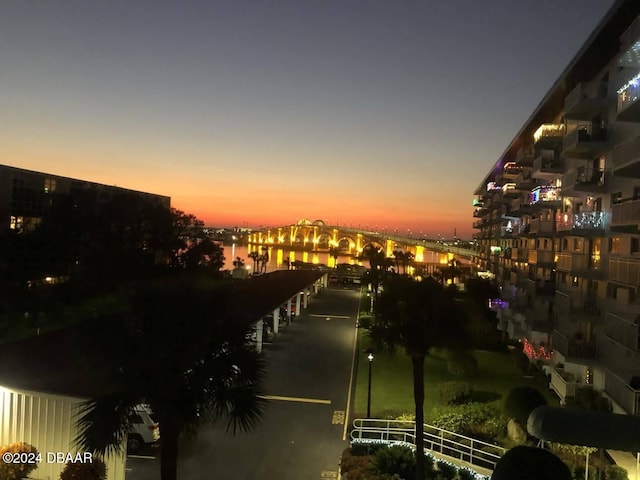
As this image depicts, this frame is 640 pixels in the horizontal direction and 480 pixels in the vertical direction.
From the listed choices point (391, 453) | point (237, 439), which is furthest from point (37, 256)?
point (391, 453)

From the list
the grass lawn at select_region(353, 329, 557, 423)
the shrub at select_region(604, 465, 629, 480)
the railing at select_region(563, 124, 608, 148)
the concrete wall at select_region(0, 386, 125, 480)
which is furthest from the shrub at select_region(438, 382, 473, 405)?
the concrete wall at select_region(0, 386, 125, 480)

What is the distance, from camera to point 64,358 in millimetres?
12172

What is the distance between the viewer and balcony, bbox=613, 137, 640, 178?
13.1 m

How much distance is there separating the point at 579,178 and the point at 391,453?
13.9 m

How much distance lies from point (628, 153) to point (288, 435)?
41.9 feet

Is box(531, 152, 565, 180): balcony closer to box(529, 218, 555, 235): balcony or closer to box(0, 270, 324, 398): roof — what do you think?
box(529, 218, 555, 235): balcony

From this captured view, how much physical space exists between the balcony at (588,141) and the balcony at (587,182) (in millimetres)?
840

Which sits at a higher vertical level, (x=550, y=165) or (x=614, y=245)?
(x=550, y=165)

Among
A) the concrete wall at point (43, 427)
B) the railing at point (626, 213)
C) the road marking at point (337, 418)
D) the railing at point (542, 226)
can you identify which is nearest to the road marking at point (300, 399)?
the road marking at point (337, 418)

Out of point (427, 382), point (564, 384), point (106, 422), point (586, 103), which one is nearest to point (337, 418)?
point (427, 382)

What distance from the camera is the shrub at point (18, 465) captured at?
32.8 ft

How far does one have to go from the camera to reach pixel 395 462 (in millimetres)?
11641

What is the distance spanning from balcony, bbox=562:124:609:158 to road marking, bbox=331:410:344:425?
13319mm

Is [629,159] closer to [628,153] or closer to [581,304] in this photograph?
[628,153]
